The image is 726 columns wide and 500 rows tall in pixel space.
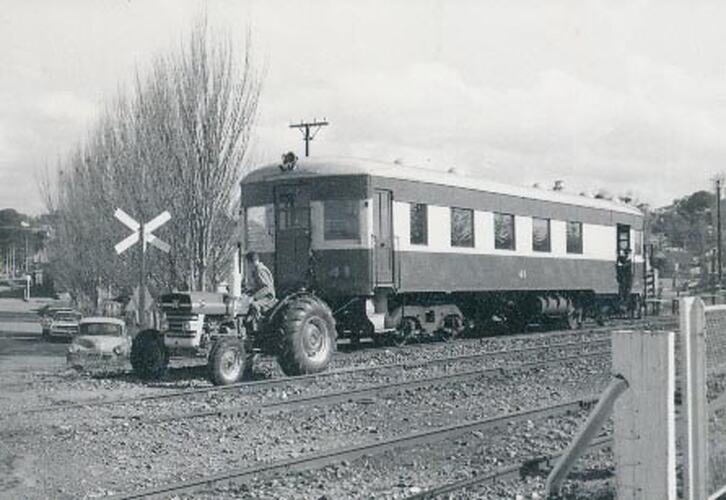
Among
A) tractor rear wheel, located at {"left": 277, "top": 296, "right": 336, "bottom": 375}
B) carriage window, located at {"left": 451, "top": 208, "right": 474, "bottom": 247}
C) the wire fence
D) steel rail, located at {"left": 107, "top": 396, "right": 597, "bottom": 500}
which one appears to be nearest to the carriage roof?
carriage window, located at {"left": 451, "top": 208, "right": 474, "bottom": 247}

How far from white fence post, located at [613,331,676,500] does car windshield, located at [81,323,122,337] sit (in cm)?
1936

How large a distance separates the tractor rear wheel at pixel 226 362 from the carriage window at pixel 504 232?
29.8 ft

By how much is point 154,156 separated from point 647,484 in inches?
939

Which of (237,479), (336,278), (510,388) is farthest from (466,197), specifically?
(237,479)

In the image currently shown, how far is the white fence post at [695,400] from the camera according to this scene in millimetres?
5352

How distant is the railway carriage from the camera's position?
16.7 m

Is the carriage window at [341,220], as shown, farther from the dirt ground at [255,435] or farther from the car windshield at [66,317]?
the car windshield at [66,317]

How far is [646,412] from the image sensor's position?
536 cm

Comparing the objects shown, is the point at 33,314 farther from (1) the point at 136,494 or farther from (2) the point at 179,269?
(1) the point at 136,494

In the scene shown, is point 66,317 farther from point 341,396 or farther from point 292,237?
point 341,396

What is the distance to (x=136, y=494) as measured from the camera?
6.59m

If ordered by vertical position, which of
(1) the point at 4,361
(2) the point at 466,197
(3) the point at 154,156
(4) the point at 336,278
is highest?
(3) the point at 154,156

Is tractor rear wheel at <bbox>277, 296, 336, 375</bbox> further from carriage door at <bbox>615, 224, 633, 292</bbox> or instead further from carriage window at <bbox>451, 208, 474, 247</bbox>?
carriage door at <bbox>615, 224, 633, 292</bbox>

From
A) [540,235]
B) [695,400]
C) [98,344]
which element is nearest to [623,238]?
[540,235]
